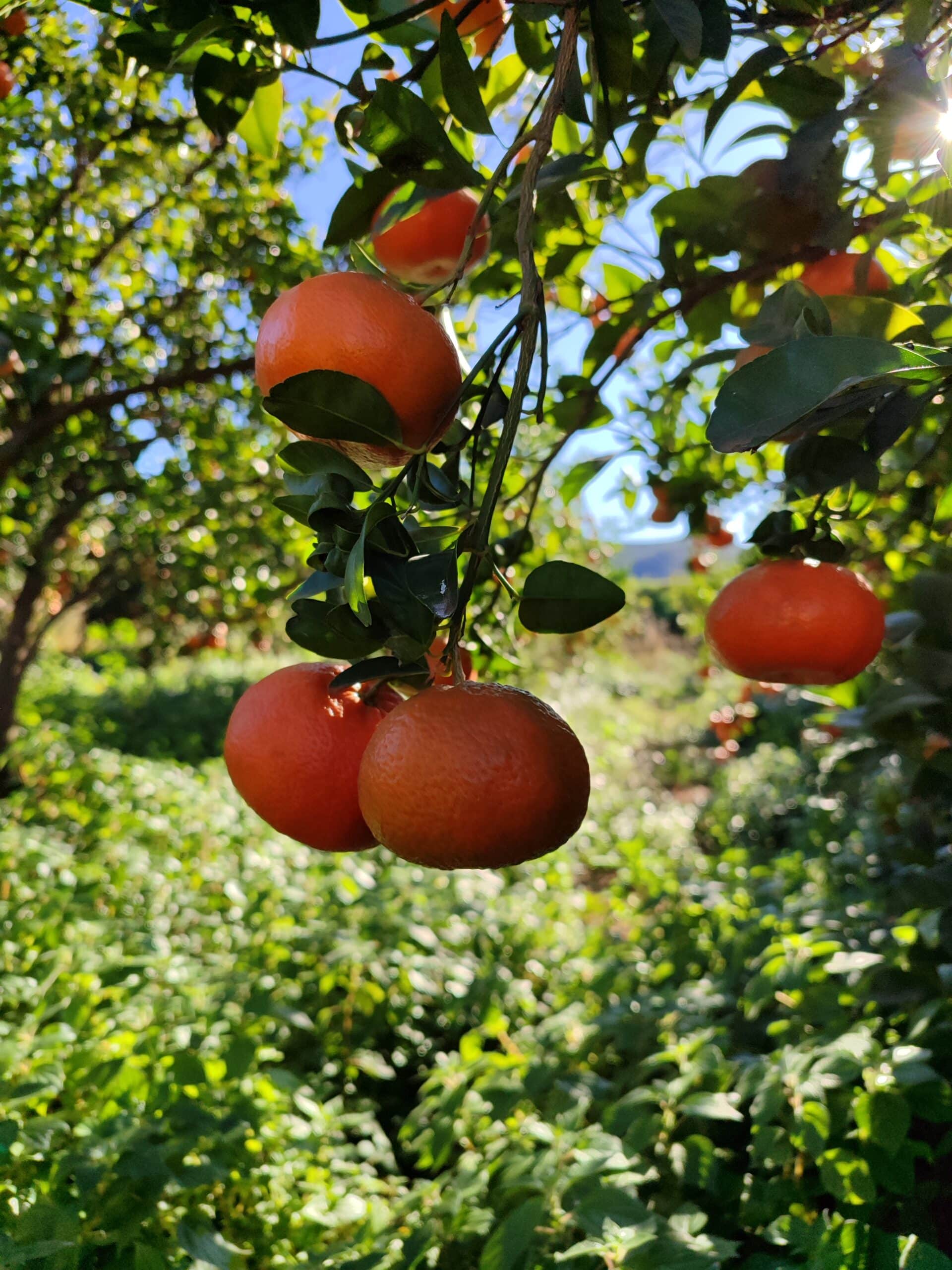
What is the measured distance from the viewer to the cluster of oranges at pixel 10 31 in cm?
146

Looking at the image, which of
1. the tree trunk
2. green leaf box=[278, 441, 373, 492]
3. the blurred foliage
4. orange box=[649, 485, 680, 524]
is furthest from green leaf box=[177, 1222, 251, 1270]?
the tree trunk

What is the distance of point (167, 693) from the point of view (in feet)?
25.5

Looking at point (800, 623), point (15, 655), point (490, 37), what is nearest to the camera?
point (800, 623)

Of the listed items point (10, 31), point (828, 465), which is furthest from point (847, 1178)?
point (10, 31)

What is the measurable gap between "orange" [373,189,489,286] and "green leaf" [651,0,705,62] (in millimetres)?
228

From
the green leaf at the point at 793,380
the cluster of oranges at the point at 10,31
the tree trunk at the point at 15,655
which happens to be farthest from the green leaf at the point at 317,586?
the tree trunk at the point at 15,655

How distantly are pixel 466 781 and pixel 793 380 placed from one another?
0.98 feet

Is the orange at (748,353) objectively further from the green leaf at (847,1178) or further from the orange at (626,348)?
the green leaf at (847,1178)

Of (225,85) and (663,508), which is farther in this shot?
(663,508)

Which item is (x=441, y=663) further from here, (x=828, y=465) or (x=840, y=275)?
(x=840, y=275)

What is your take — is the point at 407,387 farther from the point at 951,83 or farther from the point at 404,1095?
the point at 404,1095

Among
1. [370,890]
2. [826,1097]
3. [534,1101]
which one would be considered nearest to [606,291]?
[826,1097]

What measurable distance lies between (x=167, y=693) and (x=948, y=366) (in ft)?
26.2

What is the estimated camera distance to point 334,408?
52cm
